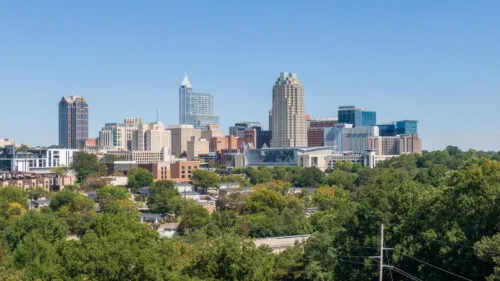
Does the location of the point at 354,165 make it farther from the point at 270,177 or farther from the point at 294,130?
the point at 294,130

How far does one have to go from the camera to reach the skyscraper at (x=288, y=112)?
158 m

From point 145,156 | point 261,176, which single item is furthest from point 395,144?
point 261,176

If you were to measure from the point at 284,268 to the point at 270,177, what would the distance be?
7661 centimetres

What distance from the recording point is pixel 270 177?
→ 109m

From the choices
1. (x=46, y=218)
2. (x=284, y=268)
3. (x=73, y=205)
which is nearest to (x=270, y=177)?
(x=73, y=205)

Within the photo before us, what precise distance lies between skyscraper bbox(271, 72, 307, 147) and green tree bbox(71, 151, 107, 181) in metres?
52.1

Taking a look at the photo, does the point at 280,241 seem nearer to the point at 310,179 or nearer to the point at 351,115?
the point at 310,179

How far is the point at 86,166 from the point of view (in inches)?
4456

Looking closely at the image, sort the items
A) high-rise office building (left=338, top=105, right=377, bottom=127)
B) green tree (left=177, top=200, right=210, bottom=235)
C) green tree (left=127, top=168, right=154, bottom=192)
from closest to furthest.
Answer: green tree (left=177, top=200, right=210, bottom=235)
green tree (left=127, top=168, right=154, bottom=192)
high-rise office building (left=338, top=105, right=377, bottom=127)

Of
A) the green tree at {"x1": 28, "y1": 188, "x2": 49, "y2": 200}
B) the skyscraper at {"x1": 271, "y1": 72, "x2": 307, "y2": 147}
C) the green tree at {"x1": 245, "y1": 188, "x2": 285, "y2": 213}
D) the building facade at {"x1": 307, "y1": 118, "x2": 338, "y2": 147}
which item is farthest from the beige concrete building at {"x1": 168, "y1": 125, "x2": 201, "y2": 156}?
the green tree at {"x1": 245, "y1": 188, "x2": 285, "y2": 213}

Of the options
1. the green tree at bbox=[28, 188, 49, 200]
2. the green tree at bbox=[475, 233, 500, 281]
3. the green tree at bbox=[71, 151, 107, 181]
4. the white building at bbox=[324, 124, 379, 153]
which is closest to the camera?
the green tree at bbox=[475, 233, 500, 281]

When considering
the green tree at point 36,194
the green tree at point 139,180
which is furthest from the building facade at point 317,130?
the green tree at point 36,194

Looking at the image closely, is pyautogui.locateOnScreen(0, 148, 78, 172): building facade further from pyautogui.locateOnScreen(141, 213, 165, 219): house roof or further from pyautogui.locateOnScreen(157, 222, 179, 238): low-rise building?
pyautogui.locateOnScreen(157, 222, 179, 238): low-rise building

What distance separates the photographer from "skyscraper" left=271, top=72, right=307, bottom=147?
15750 cm
